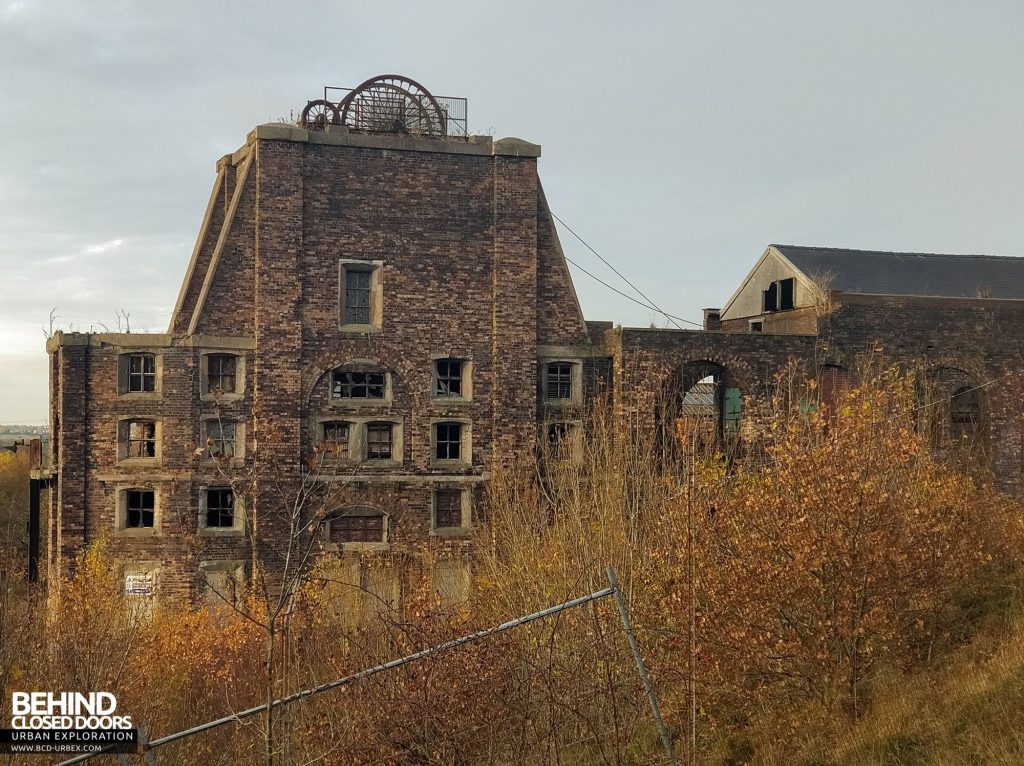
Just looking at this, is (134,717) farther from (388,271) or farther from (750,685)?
(388,271)

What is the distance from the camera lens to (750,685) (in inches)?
464

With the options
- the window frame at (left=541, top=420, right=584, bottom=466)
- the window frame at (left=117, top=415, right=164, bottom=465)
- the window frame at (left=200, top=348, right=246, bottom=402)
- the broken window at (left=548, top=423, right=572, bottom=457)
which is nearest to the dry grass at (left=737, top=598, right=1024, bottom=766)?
the window frame at (left=541, top=420, right=584, bottom=466)

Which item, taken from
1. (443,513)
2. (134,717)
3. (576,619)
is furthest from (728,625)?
(443,513)

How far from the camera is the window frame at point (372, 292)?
81.0 ft

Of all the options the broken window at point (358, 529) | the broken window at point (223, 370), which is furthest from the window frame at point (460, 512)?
the broken window at point (223, 370)

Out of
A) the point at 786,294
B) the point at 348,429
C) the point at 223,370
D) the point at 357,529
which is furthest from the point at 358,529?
the point at 786,294

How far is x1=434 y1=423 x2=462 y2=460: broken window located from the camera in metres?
25.3

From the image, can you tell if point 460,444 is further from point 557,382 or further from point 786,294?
point 786,294

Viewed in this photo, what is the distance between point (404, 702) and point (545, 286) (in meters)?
17.5

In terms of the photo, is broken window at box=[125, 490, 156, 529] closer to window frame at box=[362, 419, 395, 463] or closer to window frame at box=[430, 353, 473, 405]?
window frame at box=[362, 419, 395, 463]

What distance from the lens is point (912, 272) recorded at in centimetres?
3080

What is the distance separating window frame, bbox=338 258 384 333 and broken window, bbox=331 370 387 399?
1.13 m

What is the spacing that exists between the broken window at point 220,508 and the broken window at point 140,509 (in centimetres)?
134

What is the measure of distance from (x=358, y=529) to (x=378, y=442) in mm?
Result: 2237
